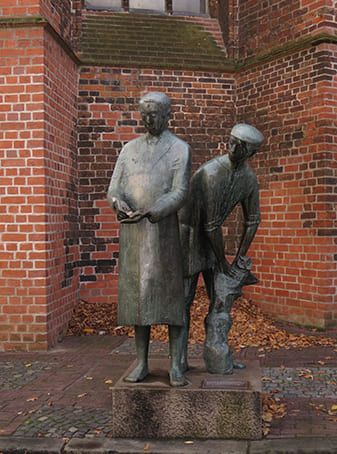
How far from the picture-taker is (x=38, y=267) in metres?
7.90

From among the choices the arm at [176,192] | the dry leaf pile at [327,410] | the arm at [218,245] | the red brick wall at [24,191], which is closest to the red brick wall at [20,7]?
the red brick wall at [24,191]

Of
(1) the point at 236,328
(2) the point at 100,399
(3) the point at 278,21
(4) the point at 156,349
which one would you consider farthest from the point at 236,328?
(3) the point at 278,21

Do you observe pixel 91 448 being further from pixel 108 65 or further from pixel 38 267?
pixel 108 65

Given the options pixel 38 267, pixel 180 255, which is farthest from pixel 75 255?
pixel 180 255

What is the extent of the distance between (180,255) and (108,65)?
6357 mm

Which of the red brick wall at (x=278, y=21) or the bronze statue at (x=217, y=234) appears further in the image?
the red brick wall at (x=278, y=21)

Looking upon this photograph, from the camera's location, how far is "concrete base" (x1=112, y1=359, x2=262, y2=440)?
4.54m

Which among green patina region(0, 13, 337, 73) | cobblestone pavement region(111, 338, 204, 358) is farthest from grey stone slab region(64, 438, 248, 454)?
green patina region(0, 13, 337, 73)

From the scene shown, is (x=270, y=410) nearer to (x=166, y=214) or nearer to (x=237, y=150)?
(x=166, y=214)

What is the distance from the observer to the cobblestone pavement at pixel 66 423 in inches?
187

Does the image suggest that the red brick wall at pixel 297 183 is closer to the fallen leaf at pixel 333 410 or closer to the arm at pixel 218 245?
the fallen leaf at pixel 333 410

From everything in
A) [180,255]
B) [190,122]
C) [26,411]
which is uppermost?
[190,122]

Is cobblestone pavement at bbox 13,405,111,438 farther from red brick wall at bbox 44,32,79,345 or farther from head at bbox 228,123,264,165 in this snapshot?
red brick wall at bbox 44,32,79,345

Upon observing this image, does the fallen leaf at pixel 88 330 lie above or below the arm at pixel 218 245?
below
